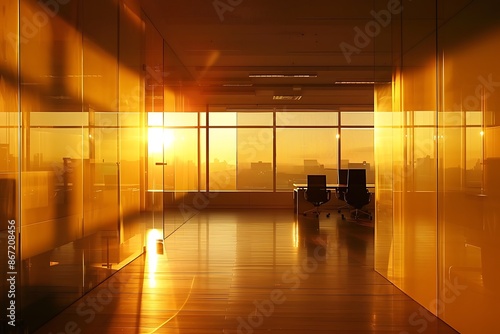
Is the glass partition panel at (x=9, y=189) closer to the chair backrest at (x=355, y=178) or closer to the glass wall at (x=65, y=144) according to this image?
the glass wall at (x=65, y=144)

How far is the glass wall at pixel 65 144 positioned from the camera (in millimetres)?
3293

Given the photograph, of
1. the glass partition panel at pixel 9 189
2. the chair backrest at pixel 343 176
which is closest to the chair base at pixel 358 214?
the chair backrest at pixel 343 176

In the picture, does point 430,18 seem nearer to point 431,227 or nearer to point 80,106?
point 431,227

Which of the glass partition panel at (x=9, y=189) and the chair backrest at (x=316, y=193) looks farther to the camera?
the chair backrest at (x=316, y=193)

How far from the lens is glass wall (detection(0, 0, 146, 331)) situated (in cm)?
329

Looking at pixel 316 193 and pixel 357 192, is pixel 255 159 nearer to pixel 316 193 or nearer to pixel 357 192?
pixel 316 193

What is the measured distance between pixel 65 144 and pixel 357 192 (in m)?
7.81

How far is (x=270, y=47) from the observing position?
7.99 m

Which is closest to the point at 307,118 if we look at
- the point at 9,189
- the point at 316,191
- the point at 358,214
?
the point at 316,191

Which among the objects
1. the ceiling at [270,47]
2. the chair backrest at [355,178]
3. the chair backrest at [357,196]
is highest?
the ceiling at [270,47]

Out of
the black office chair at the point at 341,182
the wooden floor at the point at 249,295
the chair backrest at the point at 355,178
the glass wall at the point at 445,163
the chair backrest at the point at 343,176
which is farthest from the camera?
the chair backrest at the point at 343,176

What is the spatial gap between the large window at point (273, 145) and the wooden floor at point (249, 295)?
6.95 meters

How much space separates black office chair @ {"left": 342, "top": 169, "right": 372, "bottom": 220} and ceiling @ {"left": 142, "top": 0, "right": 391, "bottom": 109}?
97.3 inches

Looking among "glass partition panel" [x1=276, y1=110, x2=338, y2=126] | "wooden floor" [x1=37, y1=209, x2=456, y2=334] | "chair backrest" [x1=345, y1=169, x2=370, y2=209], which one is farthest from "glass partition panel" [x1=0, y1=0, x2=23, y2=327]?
"glass partition panel" [x1=276, y1=110, x2=338, y2=126]
